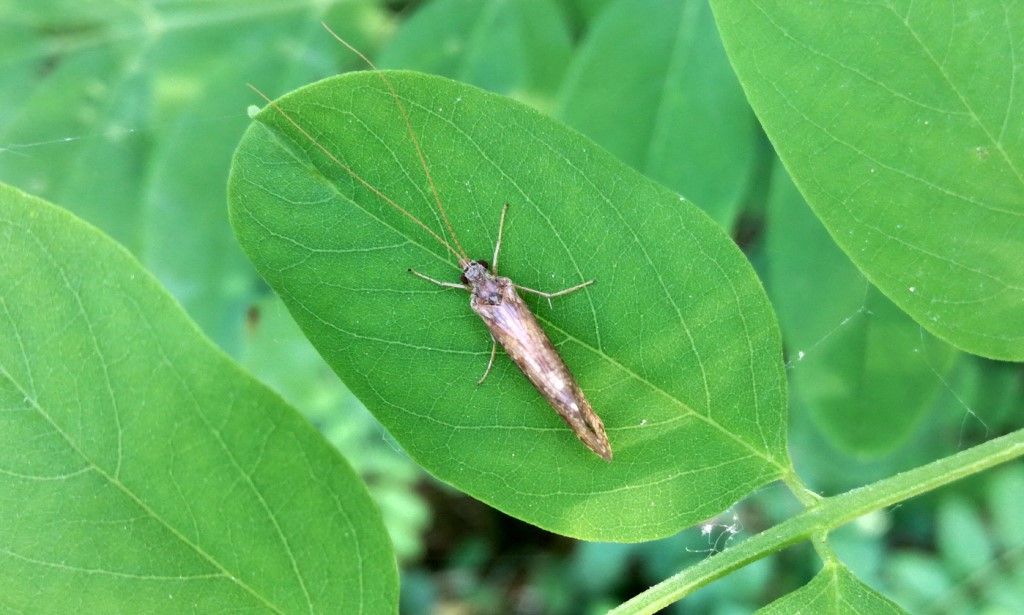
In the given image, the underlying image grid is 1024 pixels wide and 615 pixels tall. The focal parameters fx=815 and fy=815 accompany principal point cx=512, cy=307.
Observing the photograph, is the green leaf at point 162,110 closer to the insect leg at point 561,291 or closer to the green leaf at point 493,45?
the green leaf at point 493,45

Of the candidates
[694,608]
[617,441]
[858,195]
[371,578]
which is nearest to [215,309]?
[371,578]

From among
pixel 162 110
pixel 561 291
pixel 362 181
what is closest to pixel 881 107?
pixel 561 291

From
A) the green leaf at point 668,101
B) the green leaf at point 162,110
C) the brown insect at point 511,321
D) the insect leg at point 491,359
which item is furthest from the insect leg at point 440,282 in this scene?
the green leaf at point 162,110

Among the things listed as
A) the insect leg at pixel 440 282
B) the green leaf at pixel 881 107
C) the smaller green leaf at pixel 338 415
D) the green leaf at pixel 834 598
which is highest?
the green leaf at pixel 881 107

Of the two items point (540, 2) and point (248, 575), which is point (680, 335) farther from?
point (540, 2)

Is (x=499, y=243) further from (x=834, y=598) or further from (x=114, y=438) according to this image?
(x=834, y=598)

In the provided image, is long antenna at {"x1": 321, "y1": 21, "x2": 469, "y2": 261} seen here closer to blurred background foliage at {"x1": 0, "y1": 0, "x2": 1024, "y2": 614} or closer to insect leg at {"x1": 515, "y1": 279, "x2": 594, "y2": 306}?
insect leg at {"x1": 515, "y1": 279, "x2": 594, "y2": 306}

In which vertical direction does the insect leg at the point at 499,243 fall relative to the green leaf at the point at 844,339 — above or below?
above
